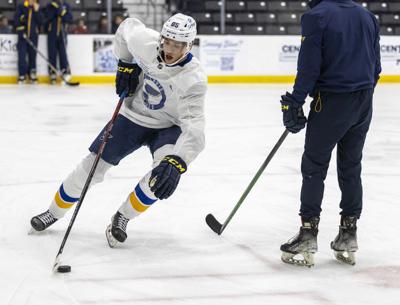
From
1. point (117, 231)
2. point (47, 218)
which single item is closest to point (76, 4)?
point (47, 218)

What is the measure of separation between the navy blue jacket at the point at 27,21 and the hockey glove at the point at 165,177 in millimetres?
9370

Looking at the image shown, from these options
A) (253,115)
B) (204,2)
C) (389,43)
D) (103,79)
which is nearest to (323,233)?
(253,115)

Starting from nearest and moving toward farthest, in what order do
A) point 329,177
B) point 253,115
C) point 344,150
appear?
point 344,150 < point 329,177 < point 253,115

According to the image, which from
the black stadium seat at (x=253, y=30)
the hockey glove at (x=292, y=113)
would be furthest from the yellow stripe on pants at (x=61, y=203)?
the black stadium seat at (x=253, y=30)

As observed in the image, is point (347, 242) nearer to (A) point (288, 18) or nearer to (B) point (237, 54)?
(B) point (237, 54)

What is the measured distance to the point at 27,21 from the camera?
1192 centimetres

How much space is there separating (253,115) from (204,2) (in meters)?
6.25

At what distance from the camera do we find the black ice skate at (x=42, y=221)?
3516 millimetres

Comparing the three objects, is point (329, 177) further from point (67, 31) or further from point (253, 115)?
point (67, 31)

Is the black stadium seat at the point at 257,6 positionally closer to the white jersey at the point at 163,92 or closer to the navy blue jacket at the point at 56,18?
the navy blue jacket at the point at 56,18

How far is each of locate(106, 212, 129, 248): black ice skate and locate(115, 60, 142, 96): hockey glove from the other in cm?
55

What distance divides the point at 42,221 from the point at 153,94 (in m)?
0.77

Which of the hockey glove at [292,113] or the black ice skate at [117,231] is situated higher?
the hockey glove at [292,113]

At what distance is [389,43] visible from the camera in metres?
13.2
